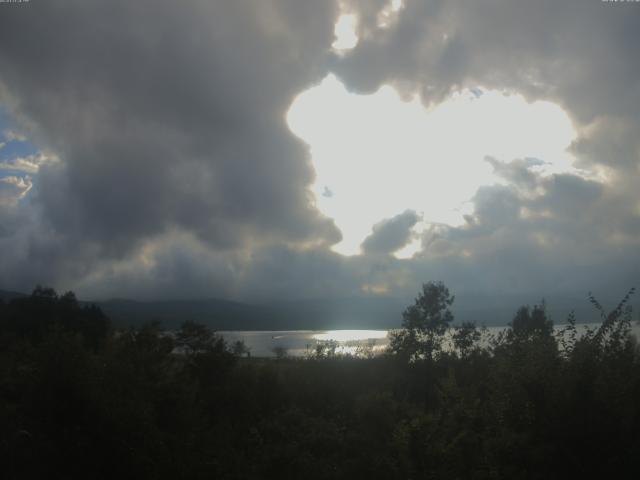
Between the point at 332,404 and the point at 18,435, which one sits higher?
the point at 18,435

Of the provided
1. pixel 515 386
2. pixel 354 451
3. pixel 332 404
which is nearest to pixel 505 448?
pixel 515 386

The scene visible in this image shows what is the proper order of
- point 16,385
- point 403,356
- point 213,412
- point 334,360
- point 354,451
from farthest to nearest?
point 334,360, point 403,356, point 213,412, point 354,451, point 16,385

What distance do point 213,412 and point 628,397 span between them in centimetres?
3721

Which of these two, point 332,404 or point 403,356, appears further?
point 403,356

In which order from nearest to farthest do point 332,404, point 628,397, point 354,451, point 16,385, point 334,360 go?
1. point 628,397
2. point 16,385
3. point 354,451
4. point 332,404
5. point 334,360

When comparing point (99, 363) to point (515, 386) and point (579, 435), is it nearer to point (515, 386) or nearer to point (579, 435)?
point (515, 386)

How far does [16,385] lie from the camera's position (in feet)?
62.7

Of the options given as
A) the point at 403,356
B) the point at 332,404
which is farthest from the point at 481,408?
the point at 403,356

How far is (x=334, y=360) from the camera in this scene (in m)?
67.0

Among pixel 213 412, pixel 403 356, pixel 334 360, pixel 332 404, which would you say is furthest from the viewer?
pixel 334 360

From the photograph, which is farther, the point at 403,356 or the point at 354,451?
the point at 403,356

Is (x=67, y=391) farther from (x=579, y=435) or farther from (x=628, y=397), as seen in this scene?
(x=628, y=397)

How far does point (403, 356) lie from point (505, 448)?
48001 mm

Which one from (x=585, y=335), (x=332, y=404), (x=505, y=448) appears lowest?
(x=332, y=404)
